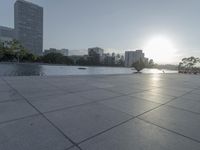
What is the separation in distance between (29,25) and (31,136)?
139 m

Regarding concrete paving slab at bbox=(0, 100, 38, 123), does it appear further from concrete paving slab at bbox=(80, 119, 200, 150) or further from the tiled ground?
concrete paving slab at bbox=(80, 119, 200, 150)

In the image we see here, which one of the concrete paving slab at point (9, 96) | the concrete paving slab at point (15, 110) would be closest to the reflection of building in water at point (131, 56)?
the concrete paving slab at point (9, 96)

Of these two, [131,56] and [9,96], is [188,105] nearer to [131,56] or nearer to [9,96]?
[9,96]

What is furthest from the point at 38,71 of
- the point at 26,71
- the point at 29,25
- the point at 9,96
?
the point at 29,25

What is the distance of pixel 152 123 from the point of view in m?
2.62

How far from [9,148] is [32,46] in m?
134

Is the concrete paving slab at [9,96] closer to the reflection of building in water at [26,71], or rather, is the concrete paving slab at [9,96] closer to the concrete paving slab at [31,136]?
the concrete paving slab at [31,136]

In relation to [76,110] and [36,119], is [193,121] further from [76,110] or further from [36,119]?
[36,119]

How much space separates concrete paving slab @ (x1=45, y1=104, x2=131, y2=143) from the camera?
Answer: 215 centimetres

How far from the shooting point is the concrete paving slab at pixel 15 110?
8.56 ft

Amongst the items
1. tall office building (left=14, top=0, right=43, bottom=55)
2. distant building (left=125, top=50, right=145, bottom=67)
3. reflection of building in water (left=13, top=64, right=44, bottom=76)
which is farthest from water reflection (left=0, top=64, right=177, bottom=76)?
distant building (left=125, top=50, right=145, bottom=67)

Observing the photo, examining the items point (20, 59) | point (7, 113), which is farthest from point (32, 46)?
point (7, 113)

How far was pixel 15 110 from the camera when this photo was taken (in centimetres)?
293

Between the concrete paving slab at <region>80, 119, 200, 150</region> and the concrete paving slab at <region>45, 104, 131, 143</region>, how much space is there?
0.19 m
